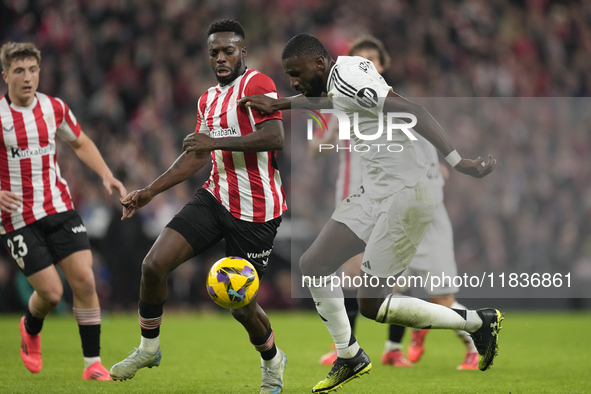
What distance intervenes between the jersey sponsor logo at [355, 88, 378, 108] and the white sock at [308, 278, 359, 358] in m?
1.38

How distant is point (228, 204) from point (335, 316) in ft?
3.60

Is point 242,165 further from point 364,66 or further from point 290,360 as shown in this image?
point 290,360

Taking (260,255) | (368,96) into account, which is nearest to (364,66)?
(368,96)

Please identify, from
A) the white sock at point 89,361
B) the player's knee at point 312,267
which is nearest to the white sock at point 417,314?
the player's knee at point 312,267

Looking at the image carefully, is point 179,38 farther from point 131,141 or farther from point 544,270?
point 544,270

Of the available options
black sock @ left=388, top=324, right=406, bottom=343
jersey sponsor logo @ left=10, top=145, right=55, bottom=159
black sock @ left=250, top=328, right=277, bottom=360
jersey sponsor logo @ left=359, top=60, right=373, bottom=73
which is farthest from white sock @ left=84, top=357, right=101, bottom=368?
jersey sponsor logo @ left=359, top=60, right=373, bottom=73

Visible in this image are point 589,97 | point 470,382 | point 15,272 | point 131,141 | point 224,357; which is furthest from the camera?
point 589,97

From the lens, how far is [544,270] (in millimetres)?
12062

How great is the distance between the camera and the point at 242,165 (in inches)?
197

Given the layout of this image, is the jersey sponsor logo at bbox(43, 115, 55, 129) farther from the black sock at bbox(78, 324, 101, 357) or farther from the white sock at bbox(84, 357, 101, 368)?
the white sock at bbox(84, 357, 101, 368)

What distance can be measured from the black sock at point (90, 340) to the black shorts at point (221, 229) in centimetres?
150

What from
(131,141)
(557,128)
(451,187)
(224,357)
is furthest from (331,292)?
(557,128)

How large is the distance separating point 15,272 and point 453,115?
326 inches

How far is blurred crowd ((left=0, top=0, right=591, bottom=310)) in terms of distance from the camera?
11.7m
